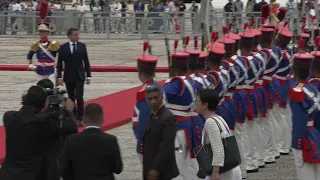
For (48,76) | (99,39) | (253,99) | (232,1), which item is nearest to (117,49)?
(99,39)

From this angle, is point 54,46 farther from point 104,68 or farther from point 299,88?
point 104,68

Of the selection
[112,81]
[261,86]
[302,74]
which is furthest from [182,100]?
[112,81]

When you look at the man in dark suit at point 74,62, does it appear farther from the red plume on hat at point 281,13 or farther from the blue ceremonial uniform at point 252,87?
the blue ceremonial uniform at point 252,87

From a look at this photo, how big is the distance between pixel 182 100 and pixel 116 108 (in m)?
7.60

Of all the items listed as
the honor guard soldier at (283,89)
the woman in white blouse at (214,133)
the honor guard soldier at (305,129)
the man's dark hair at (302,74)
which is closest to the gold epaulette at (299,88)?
the honor guard soldier at (305,129)

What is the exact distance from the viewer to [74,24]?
37.2 metres

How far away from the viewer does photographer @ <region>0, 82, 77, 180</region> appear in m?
8.20

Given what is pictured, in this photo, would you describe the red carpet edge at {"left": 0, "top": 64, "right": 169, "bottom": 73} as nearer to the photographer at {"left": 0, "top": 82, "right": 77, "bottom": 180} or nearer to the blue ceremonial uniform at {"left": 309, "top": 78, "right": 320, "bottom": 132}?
the blue ceremonial uniform at {"left": 309, "top": 78, "right": 320, "bottom": 132}

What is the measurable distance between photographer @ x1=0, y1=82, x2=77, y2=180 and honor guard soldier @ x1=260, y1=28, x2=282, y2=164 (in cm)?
482

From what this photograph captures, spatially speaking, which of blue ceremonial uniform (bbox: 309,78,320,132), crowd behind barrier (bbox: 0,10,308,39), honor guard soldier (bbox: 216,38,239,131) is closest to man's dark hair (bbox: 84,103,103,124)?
blue ceremonial uniform (bbox: 309,78,320,132)

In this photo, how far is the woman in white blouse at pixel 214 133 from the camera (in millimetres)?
8234

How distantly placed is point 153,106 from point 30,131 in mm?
1206

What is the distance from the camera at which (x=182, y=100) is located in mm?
9930

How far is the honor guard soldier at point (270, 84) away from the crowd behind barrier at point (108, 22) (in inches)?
879
